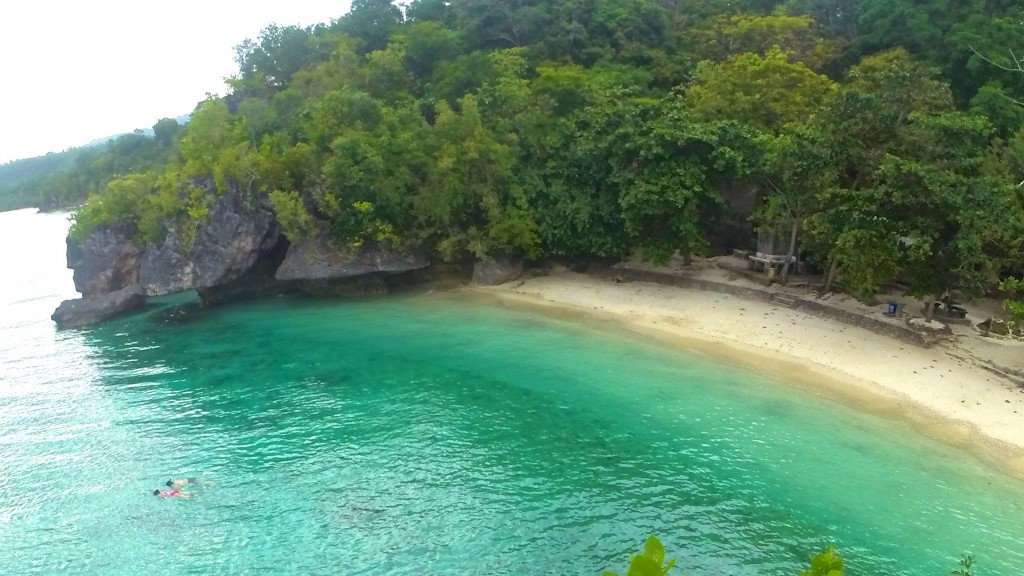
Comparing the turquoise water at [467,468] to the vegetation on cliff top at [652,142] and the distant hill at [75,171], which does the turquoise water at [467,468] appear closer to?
the vegetation on cliff top at [652,142]

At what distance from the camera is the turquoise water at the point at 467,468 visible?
526 inches

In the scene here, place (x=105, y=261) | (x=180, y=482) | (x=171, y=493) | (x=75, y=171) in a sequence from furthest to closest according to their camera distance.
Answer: (x=75, y=171) < (x=105, y=261) < (x=180, y=482) < (x=171, y=493)

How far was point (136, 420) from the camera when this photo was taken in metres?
20.6

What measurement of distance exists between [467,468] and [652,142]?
17.4m

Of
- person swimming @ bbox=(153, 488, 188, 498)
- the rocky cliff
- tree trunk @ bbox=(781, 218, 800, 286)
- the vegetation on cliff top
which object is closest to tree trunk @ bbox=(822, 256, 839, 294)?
the vegetation on cliff top

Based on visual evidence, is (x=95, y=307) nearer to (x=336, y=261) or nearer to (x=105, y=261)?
(x=105, y=261)

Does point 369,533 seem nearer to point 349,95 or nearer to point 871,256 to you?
point 871,256

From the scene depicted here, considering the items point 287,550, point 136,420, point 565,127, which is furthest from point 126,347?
point 565,127

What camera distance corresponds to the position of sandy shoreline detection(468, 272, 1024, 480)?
1734cm

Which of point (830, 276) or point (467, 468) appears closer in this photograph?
point (467, 468)

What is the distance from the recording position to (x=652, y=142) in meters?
27.4

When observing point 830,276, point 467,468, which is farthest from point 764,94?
point 467,468

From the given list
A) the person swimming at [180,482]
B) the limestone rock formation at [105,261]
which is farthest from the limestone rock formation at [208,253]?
the person swimming at [180,482]

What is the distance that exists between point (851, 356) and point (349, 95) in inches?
1092
